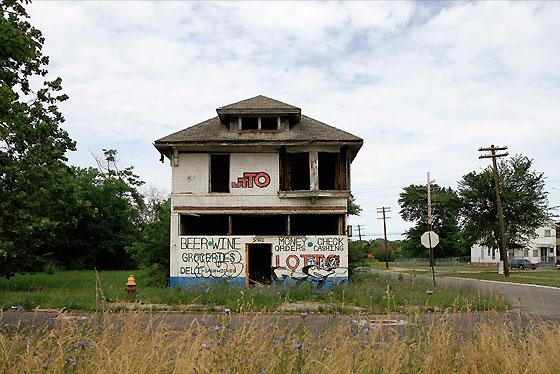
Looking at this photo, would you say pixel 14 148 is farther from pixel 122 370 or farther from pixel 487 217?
pixel 487 217

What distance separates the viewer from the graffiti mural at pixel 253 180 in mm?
21344

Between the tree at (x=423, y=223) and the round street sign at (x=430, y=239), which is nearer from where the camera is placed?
the round street sign at (x=430, y=239)

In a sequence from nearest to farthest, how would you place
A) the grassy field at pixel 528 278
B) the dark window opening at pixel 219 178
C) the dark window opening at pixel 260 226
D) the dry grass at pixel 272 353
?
the dry grass at pixel 272 353 → the dark window opening at pixel 219 178 → the dark window opening at pixel 260 226 → the grassy field at pixel 528 278

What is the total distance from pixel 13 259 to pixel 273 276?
11367 millimetres

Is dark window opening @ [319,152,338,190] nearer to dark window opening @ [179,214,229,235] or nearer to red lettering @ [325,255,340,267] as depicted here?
dark window opening @ [179,214,229,235]

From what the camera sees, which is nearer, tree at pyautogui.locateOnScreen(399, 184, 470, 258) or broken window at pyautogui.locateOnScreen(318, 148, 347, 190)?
broken window at pyautogui.locateOnScreen(318, 148, 347, 190)

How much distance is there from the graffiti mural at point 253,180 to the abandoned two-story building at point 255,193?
1.8 inches

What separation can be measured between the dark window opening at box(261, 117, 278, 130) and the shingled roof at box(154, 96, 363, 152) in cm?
62

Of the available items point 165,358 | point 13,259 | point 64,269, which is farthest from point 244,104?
point 64,269

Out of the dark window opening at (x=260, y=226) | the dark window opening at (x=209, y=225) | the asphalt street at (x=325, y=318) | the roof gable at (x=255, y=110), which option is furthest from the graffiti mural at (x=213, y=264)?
the roof gable at (x=255, y=110)

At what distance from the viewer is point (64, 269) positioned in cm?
4112

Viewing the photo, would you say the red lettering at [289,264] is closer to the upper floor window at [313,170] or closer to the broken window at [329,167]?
the upper floor window at [313,170]

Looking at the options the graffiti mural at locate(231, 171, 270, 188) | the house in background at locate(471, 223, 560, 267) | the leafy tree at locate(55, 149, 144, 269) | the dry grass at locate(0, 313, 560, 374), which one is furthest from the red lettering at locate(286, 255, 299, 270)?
the house in background at locate(471, 223, 560, 267)

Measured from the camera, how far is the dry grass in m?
4.52
